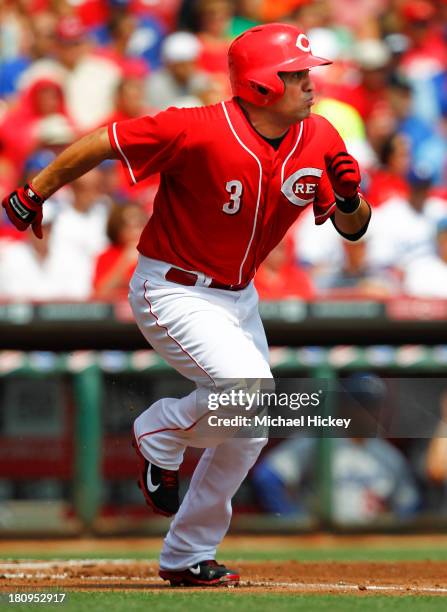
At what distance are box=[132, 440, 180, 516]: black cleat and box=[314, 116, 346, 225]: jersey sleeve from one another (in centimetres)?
113

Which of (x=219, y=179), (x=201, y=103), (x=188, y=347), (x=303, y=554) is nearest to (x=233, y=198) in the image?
(x=219, y=179)

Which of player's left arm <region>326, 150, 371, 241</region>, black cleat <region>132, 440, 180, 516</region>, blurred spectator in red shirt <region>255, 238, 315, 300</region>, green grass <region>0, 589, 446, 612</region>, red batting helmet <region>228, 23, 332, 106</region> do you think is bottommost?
green grass <region>0, 589, 446, 612</region>

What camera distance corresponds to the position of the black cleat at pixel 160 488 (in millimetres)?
4457

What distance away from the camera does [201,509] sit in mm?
4609

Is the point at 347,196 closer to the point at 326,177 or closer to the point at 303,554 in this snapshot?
the point at 326,177

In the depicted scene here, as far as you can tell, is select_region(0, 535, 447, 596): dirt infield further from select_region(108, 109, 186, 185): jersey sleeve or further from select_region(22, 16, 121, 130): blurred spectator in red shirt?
select_region(22, 16, 121, 130): blurred spectator in red shirt

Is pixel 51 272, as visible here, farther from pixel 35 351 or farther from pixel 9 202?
pixel 9 202

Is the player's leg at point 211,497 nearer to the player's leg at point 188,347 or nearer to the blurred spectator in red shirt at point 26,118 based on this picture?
the player's leg at point 188,347

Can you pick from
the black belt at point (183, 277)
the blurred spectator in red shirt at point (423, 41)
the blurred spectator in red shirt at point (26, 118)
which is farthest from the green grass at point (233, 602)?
the blurred spectator in red shirt at point (423, 41)

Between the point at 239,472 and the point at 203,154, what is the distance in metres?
1.17

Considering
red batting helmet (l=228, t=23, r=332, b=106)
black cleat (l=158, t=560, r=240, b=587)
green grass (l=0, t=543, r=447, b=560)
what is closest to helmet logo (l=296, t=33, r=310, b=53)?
red batting helmet (l=228, t=23, r=332, b=106)

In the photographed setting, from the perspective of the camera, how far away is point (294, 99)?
448 centimetres

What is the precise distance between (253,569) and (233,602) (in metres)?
1.52

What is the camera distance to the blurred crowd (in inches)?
312
